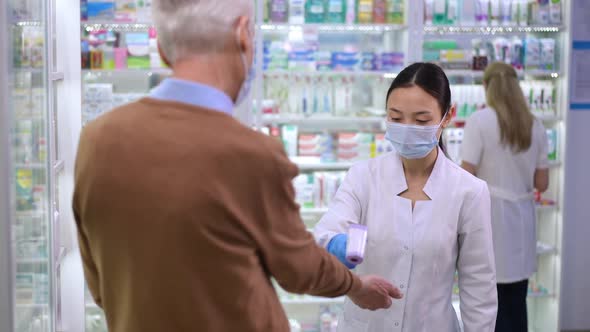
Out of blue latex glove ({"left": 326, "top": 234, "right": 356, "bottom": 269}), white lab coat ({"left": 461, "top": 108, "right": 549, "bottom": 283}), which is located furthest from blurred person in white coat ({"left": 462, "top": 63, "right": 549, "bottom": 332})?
blue latex glove ({"left": 326, "top": 234, "right": 356, "bottom": 269})

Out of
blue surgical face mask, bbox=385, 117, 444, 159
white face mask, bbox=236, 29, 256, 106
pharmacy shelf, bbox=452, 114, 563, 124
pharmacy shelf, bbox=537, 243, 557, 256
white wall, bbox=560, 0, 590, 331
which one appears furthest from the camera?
white wall, bbox=560, 0, 590, 331

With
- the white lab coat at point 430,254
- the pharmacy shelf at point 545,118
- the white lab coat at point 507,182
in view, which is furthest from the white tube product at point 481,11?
the white lab coat at point 430,254

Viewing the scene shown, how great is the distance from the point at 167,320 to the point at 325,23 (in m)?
4.30

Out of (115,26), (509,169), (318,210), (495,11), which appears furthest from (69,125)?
(495,11)

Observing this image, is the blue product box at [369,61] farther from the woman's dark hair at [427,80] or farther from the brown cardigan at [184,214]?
the brown cardigan at [184,214]

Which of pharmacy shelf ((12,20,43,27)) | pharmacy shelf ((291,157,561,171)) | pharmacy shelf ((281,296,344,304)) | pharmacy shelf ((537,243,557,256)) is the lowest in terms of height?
pharmacy shelf ((281,296,344,304))

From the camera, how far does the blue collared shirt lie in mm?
1591

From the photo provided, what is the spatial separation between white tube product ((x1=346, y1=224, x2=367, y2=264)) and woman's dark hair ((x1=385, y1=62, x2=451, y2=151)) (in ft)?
1.97

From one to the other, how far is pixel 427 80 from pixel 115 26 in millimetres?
3589

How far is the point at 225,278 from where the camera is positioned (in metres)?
1.58

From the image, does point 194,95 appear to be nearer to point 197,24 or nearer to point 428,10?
point 197,24

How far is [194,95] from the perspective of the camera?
5.23 ft

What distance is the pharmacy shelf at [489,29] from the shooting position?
587 cm

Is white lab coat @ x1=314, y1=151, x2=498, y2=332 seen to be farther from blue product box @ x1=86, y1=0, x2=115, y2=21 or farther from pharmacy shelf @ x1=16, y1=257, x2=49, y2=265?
blue product box @ x1=86, y1=0, x2=115, y2=21
